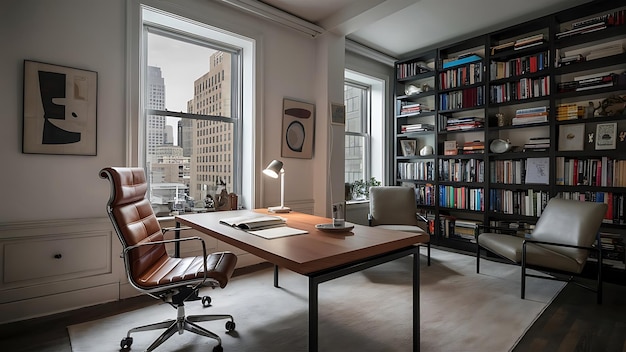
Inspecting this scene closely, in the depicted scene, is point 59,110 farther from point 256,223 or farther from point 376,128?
point 376,128

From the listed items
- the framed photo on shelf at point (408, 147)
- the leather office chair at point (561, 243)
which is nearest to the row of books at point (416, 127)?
the framed photo on shelf at point (408, 147)

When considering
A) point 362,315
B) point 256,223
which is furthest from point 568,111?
point 256,223

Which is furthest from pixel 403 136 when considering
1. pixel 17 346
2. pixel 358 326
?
pixel 17 346

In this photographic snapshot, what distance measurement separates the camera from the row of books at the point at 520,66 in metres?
3.55

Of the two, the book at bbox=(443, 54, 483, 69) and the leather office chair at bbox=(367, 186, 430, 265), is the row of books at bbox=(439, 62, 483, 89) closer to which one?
the book at bbox=(443, 54, 483, 69)

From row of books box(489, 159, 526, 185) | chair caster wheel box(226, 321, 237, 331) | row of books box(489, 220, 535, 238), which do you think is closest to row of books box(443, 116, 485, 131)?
row of books box(489, 159, 526, 185)

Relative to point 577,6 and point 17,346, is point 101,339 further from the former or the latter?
point 577,6

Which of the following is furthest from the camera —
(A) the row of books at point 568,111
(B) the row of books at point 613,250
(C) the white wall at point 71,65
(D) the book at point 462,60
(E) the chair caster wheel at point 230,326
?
(D) the book at point 462,60

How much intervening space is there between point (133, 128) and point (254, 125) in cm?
116

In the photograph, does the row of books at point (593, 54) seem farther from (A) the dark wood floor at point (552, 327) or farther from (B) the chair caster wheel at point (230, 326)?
(B) the chair caster wheel at point (230, 326)

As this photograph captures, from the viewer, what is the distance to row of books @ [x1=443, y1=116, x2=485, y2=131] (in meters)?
4.12

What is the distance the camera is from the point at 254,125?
348 centimetres

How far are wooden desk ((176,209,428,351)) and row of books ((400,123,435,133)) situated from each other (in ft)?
9.82

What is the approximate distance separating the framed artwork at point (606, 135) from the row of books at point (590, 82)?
0.39 m
